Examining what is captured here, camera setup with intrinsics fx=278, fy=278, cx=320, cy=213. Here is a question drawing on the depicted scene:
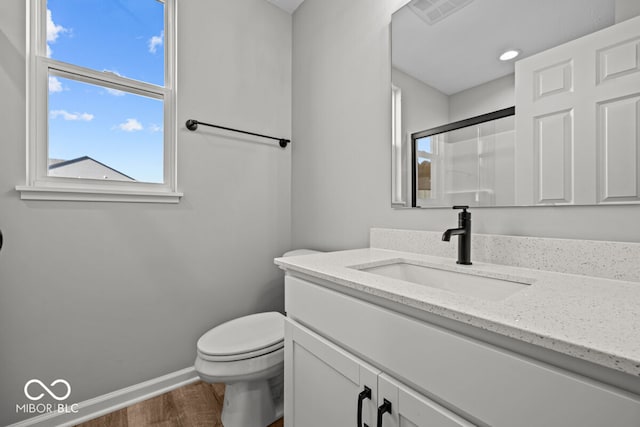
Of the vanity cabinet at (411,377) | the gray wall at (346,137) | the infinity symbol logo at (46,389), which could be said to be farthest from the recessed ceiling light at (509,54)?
the infinity symbol logo at (46,389)

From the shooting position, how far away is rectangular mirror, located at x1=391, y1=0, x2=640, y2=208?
2.59ft

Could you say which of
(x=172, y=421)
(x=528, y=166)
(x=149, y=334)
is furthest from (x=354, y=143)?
(x=172, y=421)

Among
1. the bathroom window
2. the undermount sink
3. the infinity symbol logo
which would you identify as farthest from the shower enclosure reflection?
the infinity symbol logo

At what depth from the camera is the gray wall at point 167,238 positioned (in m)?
1.23

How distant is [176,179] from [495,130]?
160 cm

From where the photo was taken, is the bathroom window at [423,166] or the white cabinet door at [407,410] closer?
the white cabinet door at [407,410]

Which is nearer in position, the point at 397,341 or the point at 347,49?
the point at 397,341

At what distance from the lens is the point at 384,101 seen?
1.42m

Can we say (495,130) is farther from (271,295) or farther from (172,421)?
(172,421)

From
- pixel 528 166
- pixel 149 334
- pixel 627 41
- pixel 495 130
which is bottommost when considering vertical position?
pixel 149 334

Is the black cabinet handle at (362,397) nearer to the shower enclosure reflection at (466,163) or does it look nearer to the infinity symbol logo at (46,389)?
the shower enclosure reflection at (466,163)

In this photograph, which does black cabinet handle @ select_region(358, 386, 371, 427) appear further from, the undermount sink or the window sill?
the window sill

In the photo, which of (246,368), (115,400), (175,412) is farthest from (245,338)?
(115,400)

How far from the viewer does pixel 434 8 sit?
3.95 ft
